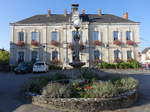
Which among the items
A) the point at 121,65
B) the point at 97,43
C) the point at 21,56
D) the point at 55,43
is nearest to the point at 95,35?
the point at 97,43

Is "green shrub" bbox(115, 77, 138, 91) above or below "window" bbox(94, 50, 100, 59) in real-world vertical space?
below

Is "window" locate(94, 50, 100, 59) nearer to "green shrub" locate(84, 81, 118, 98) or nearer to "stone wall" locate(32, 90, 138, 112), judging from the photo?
"green shrub" locate(84, 81, 118, 98)

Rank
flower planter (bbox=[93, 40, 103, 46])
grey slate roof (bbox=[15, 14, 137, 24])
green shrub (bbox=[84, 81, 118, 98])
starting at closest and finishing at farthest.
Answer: green shrub (bbox=[84, 81, 118, 98]) < flower planter (bbox=[93, 40, 103, 46]) < grey slate roof (bbox=[15, 14, 137, 24])

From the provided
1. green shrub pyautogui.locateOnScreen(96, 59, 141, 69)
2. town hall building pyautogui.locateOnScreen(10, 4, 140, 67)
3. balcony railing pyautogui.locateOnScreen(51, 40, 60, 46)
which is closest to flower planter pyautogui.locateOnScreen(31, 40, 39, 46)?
town hall building pyautogui.locateOnScreen(10, 4, 140, 67)

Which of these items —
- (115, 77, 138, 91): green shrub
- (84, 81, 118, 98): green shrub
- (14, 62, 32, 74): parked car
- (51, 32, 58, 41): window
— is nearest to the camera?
(84, 81, 118, 98): green shrub

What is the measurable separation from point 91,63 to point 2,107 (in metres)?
17.9

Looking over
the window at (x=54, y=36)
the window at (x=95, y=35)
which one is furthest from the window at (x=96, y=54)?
the window at (x=54, y=36)

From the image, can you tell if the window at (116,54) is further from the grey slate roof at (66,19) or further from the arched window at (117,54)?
the grey slate roof at (66,19)

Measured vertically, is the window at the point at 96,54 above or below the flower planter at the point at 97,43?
below

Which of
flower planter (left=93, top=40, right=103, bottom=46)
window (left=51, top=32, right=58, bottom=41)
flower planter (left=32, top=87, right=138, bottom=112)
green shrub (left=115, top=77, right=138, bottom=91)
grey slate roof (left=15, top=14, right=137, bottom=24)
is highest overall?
grey slate roof (left=15, top=14, right=137, bottom=24)

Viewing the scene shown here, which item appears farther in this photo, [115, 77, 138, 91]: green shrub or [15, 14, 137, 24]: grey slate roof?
[15, 14, 137, 24]: grey slate roof

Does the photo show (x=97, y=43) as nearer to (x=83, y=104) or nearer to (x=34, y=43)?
(x=34, y=43)

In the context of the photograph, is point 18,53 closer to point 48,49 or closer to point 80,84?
point 48,49

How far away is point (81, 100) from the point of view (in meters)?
5.61
